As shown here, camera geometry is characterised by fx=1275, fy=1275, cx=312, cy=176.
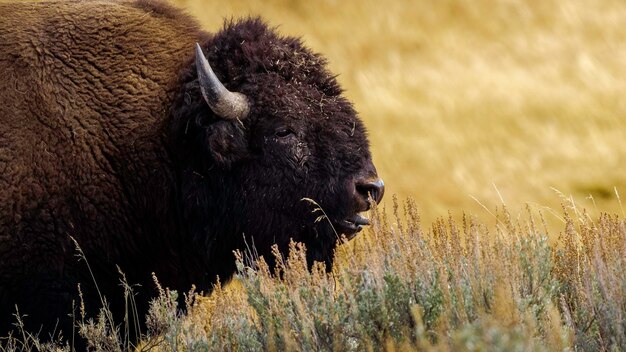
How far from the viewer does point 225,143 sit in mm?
5977

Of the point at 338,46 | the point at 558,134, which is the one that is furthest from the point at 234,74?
the point at 338,46

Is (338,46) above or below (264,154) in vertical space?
above

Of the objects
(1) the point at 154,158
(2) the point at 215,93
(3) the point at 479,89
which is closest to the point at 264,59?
(2) the point at 215,93

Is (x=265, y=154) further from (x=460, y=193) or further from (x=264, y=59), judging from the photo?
(x=460, y=193)

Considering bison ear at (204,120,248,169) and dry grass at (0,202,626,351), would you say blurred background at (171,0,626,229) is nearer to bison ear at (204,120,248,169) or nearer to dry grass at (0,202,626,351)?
bison ear at (204,120,248,169)

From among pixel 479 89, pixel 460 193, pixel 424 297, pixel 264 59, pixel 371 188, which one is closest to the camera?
pixel 424 297

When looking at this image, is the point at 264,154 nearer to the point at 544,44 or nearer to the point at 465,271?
the point at 465,271

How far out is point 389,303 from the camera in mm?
4434

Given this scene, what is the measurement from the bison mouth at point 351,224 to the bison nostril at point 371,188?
0.35 ft

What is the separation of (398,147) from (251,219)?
12308 millimetres

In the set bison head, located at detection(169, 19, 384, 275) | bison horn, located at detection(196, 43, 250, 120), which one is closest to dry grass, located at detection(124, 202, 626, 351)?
bison head, located at detection(169, 19, 384, 275)

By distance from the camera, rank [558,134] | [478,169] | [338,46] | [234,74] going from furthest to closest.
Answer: [338,46] < [558,134] < [478,169] < [234,74]

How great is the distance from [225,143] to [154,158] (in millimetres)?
358

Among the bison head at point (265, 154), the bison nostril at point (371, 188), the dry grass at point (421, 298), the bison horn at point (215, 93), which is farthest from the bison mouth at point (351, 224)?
the bison horn at point (215, 93)
